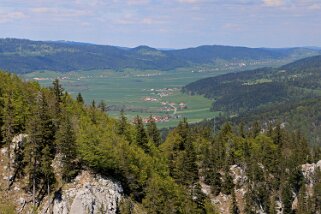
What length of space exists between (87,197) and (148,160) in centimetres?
2262

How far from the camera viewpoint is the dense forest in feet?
236

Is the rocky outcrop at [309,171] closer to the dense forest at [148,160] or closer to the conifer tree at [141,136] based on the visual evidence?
the dense forest at [148,160]

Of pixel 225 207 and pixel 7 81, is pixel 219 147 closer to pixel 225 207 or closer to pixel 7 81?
pixel 225 207

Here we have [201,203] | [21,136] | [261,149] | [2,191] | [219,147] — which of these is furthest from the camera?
[261,149]

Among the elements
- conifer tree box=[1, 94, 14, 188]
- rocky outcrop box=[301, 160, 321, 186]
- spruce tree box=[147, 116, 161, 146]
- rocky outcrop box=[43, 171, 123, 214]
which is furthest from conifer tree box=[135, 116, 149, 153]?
rocky outcrop box=[301, 160, 321, 186]

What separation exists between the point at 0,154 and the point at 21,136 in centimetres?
434

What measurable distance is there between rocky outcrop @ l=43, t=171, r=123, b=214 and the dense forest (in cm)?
149

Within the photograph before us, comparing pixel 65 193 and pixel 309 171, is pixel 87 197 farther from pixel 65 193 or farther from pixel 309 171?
pixel 309 171

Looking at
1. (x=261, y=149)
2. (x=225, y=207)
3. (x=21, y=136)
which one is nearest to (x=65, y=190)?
Answer: (x=21, y=136)

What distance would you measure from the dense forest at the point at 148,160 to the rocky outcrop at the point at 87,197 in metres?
1.49

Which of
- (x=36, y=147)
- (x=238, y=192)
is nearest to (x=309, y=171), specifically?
(x=238, y=192)

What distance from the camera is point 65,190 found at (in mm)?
70500

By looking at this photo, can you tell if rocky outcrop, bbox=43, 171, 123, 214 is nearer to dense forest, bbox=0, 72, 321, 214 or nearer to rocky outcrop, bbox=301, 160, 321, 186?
dense forest, bbox=0, 72, 321, 214

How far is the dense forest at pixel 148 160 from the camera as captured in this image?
A: 71812 mm
